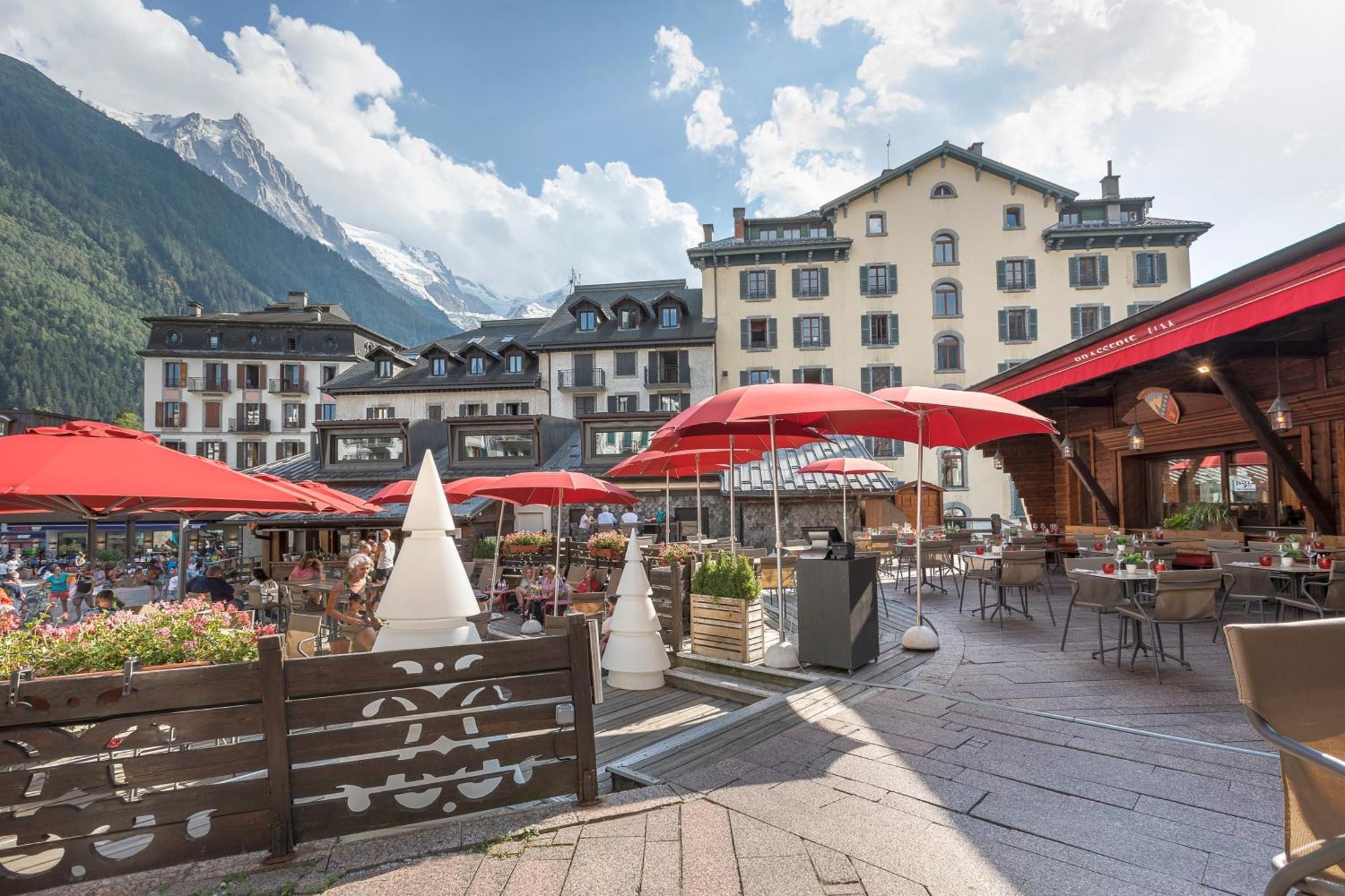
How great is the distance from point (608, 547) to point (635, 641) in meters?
5.14

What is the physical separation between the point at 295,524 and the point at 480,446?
7.47m

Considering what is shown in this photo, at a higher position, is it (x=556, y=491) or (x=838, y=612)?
(x=556, y=491)

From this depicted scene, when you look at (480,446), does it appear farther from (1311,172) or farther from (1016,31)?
(1311,172)

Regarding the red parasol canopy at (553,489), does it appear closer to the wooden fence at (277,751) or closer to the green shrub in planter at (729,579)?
the green shrub in planter at (729,579)

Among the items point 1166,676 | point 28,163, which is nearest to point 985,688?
point 1166,676

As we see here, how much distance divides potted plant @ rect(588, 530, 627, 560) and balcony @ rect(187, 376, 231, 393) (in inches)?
1723

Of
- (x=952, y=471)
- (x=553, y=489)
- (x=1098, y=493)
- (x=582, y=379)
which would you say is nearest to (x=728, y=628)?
(x=553, y=489)

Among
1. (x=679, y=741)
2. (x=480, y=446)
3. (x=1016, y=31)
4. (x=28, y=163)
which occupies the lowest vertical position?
(x=679, y=741)

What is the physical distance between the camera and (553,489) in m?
11.1

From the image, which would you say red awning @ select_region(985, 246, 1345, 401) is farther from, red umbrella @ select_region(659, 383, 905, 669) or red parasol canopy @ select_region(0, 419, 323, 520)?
red parasol canopy @ select_region(0, 419, 323, 520)

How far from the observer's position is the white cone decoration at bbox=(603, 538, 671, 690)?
678 cm

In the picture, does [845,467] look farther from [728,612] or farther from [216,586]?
[216,586]

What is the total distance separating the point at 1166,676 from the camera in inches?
220

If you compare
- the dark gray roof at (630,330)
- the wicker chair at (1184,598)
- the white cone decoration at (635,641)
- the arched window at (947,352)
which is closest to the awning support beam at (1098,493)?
the wicker chair at (1184,598)
